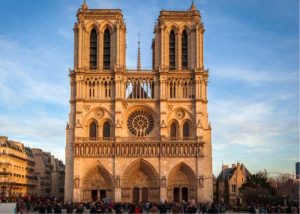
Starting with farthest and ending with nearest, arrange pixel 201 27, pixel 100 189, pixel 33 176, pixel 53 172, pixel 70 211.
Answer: pixel 53 172
pixel 33 176
pixel 201 27
pixel 100 189
pixel 70 211

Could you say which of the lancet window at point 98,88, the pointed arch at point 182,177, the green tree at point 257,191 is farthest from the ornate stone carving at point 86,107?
the green tree at point 257,191

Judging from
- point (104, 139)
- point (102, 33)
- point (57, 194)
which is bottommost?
point (57, 194)

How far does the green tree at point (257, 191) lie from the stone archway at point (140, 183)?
10.0m

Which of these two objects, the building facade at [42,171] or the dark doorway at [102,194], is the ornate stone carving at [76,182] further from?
the building facade at [42,171]

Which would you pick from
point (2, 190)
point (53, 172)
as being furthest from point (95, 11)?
point (53, 172)

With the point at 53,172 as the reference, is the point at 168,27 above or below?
above

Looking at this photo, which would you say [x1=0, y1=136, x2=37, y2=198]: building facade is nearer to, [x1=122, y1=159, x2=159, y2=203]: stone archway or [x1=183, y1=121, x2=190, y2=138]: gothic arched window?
[x1=122, y1=159, x2=159, y2=203]: stone archway

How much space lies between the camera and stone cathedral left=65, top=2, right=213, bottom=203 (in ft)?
198

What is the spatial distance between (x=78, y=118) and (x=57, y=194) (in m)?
43.3

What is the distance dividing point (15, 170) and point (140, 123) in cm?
2089

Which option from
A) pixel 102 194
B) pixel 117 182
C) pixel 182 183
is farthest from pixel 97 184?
pixel 182 183

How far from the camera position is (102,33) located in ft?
212

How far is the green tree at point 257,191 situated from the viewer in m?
55.2

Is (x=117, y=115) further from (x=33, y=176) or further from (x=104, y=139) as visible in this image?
(x=33, y=176)
